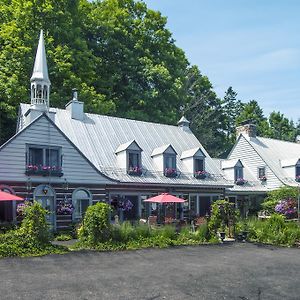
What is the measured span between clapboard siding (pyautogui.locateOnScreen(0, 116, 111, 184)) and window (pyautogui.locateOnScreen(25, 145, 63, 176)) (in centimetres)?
24

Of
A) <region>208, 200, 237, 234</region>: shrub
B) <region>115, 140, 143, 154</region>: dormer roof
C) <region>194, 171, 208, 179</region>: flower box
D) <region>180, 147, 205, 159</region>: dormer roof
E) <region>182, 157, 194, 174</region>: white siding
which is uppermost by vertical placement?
<region>115, 140, 143, 154</region>: dormer roof

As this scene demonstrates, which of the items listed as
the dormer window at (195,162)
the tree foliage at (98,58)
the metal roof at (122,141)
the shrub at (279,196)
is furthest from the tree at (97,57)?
the shrub at (279,196)

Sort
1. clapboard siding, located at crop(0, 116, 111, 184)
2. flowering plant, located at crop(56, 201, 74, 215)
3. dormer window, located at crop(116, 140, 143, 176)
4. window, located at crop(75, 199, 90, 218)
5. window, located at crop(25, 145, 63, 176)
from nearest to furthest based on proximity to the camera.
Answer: clapboard siding, located at crop(0, 116, 111, 184) → window, located at crop(25, 145, 63, 176) → flowering plant, located at crop(56, 201, 74, 215) → window, located at crop(75, 199, 90, 218) → dormer window, located at crop(116, 140, 143, 176)

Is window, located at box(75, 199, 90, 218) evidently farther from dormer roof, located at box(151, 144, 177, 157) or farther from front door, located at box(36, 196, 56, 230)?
dormer roof, located at box(151, 144, 177, 157)

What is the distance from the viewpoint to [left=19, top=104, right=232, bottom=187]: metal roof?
89.6 ft

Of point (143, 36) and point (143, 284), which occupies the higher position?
point (143, 36)

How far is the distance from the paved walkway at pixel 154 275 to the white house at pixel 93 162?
7247mm

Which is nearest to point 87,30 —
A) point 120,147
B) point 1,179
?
point 120,147

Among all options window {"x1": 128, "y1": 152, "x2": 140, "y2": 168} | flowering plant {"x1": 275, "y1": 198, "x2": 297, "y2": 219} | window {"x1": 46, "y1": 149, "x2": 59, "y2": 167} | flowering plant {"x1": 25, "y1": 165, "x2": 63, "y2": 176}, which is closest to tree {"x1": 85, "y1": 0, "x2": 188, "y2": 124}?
window {"x1": 128, "y1": 152, "x2": 140, "y2": 168}

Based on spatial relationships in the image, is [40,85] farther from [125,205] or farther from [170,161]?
[170,161]

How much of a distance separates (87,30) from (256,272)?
33.1m

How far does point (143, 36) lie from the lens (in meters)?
43.8

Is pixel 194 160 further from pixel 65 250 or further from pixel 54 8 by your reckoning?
pixel 54 8

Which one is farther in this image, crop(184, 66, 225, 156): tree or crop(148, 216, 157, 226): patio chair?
crop(184, 66, 225, 156): tree
